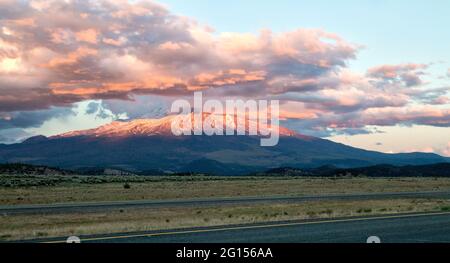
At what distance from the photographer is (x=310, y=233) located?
52.9ft

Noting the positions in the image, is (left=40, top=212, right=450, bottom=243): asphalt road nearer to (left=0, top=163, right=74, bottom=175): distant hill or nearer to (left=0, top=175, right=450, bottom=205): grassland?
(left=0, top=175, right=450, bottom=205): grassland

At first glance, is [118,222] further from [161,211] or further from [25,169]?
[25,169]

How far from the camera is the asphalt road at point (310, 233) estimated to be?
1498cm

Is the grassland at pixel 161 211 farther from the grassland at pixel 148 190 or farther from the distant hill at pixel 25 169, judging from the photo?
the distant hill at pixel 25 169

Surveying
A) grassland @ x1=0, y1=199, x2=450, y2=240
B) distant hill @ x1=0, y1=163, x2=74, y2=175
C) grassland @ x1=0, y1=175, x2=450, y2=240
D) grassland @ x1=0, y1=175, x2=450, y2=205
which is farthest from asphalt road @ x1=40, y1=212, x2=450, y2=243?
distant hill @ x1=0, y1=163, x2=74, y2=175

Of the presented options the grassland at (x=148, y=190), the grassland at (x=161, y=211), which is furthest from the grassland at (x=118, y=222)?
the grassland at (x=148, y=190)

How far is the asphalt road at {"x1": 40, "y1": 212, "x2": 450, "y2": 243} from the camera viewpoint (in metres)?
15.0

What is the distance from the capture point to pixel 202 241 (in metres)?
14.7
